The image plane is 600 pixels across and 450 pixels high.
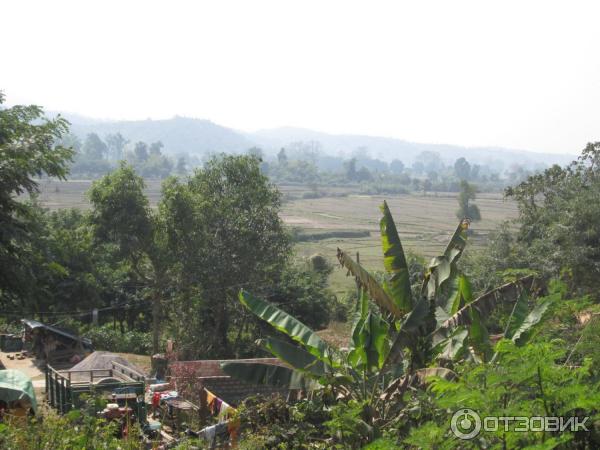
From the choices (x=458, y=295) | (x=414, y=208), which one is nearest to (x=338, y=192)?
(x=414, y=208)

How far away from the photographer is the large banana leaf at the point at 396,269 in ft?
27.9

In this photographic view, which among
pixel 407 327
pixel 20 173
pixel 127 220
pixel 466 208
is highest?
pixel 20 173

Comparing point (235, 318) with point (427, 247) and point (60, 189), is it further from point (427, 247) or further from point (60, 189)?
point (60, 189)

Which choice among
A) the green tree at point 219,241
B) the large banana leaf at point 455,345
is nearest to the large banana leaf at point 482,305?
the large banana leaf at point 455,345

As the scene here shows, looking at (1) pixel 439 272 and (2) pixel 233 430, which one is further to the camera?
(1) pixel 439 272

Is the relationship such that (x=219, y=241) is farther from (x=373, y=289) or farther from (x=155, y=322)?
(x=373, y=289)

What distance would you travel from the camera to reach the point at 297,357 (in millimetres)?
7926

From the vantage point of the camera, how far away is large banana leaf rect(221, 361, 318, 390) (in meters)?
7.82

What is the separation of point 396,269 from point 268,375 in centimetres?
213

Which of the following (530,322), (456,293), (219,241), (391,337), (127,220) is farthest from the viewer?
(219,241)

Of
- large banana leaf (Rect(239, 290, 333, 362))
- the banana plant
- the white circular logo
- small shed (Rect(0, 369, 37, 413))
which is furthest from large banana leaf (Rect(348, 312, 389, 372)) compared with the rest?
small shed (Rect(0, 369, 37, 413))

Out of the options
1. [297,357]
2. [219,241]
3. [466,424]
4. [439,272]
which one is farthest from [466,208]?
[466,424]

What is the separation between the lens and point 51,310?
73.3 feet

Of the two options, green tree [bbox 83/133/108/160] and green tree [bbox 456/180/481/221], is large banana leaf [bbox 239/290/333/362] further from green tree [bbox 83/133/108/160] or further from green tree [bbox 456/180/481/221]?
green tree [bbox 83/133/108/160]
